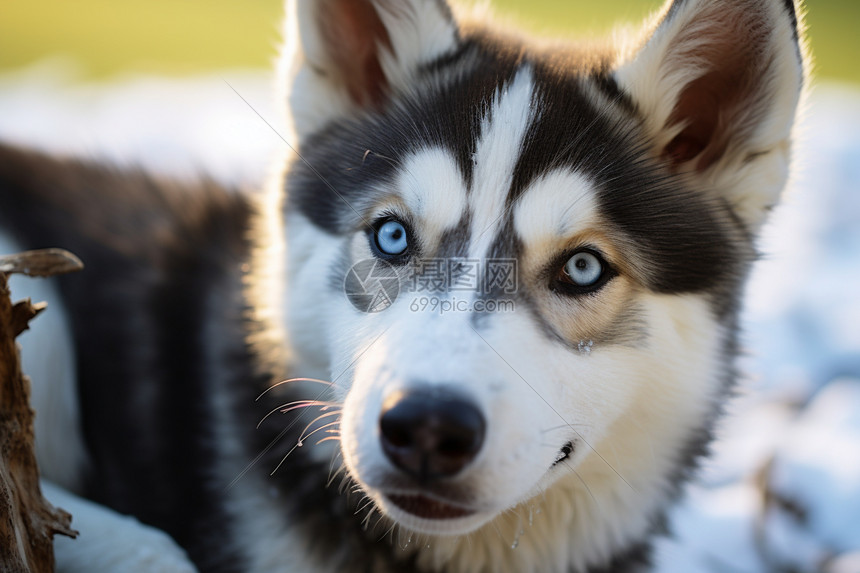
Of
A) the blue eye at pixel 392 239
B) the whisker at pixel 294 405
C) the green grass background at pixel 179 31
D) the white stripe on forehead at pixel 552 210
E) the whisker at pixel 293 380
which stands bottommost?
the whisker at pixel 294 405

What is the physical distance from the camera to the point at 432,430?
4.31ft

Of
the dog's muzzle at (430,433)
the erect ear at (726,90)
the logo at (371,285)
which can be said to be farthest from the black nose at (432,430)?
the erect ear at (726,90)

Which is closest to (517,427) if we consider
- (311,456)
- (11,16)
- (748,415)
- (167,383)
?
(311,456)

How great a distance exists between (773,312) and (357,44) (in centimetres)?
276

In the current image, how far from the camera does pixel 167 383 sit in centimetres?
251

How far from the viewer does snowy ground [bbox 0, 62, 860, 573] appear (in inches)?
104

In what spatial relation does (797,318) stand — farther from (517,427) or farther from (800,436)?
(517,427)

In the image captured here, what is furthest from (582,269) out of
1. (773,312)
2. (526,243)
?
(773,312)

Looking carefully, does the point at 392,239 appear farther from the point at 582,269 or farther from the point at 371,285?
the point at 582,269

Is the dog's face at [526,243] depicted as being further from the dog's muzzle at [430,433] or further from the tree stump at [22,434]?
the tree stump at [22,434]

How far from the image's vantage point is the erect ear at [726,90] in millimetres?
1762

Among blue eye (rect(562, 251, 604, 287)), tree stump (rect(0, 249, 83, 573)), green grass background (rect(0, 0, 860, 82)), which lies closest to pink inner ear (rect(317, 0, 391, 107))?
blue eye (rect(562, 251, 604, 287))

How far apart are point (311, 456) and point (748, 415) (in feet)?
7.31

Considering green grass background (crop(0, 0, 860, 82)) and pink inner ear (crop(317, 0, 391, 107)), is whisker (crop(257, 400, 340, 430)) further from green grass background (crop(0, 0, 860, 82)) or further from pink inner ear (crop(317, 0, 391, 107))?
green grass background (crop(0, 0, 860, 82))
